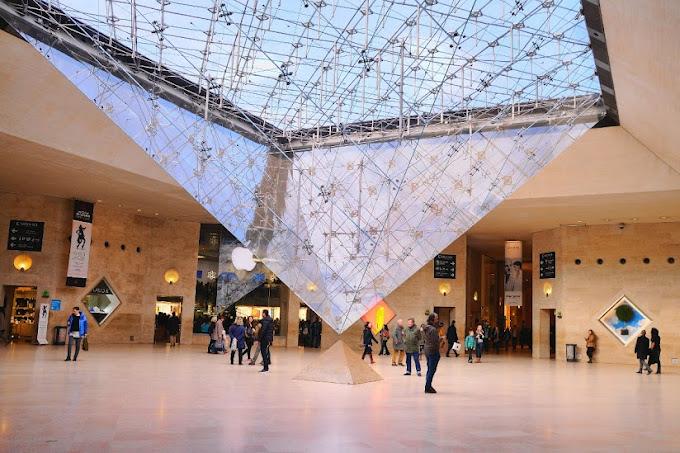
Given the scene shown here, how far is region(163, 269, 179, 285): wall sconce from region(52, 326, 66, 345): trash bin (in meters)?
4.42

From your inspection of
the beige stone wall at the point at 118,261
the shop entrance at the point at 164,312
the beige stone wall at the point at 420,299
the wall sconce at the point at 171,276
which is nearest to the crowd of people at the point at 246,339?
the beige stone wall at the point at 118,261

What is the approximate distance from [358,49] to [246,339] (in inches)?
248

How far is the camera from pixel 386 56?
1288cm

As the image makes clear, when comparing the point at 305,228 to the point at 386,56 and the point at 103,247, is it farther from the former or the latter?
the point at 103,247

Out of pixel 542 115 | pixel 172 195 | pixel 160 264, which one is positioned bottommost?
pixel 160 264

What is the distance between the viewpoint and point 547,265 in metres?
20.8

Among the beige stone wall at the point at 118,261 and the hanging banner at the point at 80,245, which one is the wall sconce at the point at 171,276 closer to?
the beige stone wall at the point at 118,261

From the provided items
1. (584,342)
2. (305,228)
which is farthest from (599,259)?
(305,228)

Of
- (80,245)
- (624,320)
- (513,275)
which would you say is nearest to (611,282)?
(624,320)

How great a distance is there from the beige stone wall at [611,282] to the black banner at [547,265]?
232mm

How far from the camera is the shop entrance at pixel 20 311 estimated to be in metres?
18.6

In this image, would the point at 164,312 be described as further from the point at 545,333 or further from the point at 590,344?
the point at 590,344

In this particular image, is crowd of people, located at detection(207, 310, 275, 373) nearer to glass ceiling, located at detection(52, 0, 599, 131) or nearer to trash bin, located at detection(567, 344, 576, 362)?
glass ceiling, located at detection(52, 0, 599, 131)

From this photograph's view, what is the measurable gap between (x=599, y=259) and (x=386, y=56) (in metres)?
10.8
